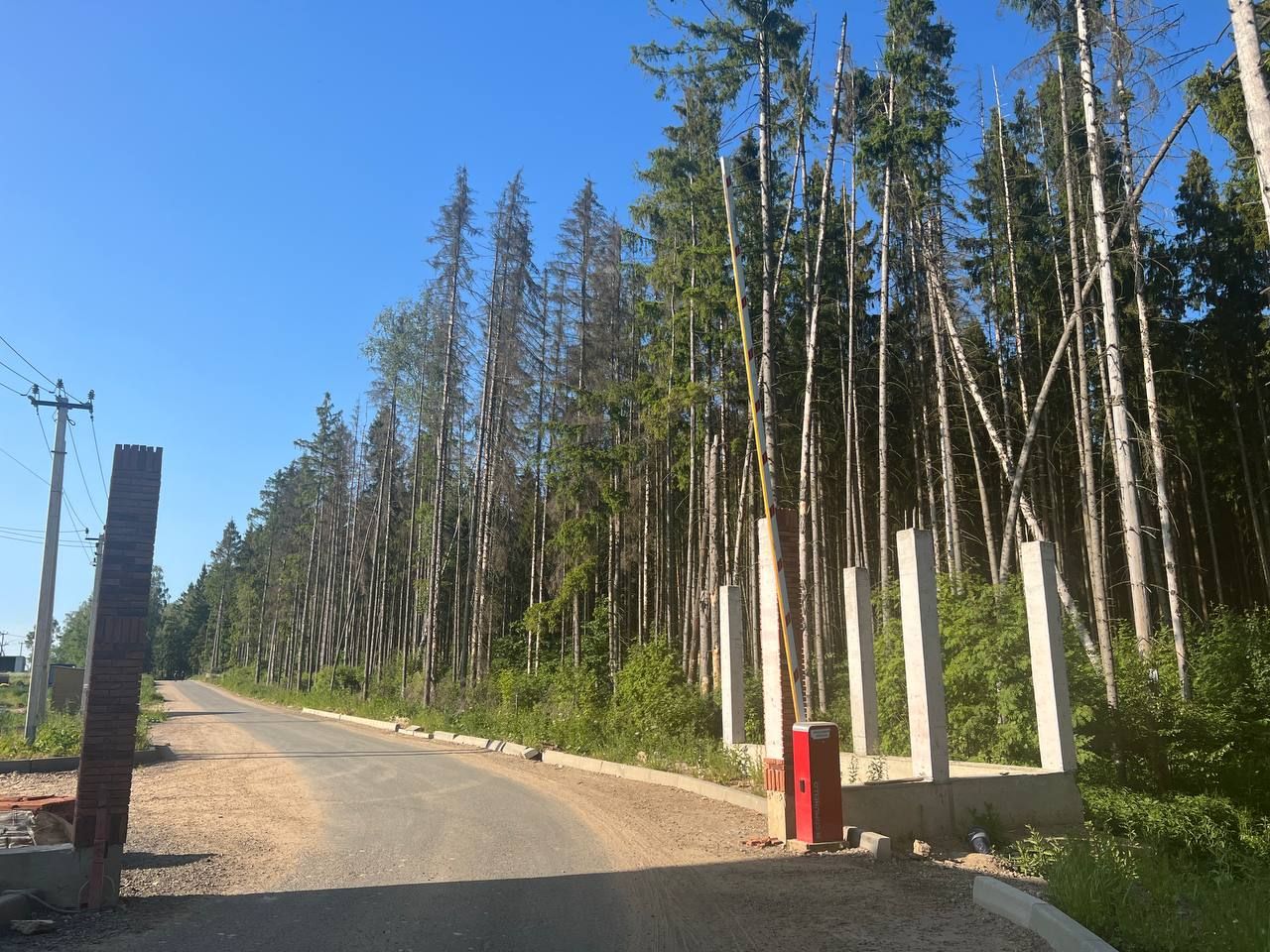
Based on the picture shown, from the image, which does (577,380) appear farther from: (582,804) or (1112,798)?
(1112,798)

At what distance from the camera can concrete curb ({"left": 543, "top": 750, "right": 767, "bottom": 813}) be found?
12148mm

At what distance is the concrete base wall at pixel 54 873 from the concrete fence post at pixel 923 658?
8357 millimetres

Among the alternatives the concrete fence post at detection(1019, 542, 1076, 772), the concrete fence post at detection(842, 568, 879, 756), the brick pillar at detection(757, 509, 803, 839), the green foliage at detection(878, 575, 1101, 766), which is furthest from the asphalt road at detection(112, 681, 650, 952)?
the green foliage at detection(878, 575, 1101, 766)

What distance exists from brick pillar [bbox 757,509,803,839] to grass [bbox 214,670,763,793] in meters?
3.07

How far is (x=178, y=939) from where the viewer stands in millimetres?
6137

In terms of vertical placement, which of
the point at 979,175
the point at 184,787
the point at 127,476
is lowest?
the point at 184,787

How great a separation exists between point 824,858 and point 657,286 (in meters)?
17.5

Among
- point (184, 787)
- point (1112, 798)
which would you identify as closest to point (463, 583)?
point (184, 787)

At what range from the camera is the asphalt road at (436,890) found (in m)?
6.11

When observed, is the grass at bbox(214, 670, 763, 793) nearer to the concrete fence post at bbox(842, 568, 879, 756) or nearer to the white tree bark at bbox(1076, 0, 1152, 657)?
the concrete fence post at bbox(842, 568, 879, 756)

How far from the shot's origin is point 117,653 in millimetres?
7152

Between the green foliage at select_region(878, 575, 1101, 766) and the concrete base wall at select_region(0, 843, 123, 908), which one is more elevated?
the green foliage at select_region(878, 575, 1101, 766)

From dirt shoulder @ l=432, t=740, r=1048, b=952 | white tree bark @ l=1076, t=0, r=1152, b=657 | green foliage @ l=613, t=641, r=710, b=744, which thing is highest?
white tree bark @ l=1076, t=0, r=1152, b=657

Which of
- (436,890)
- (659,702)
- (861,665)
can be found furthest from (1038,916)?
(659,702)
